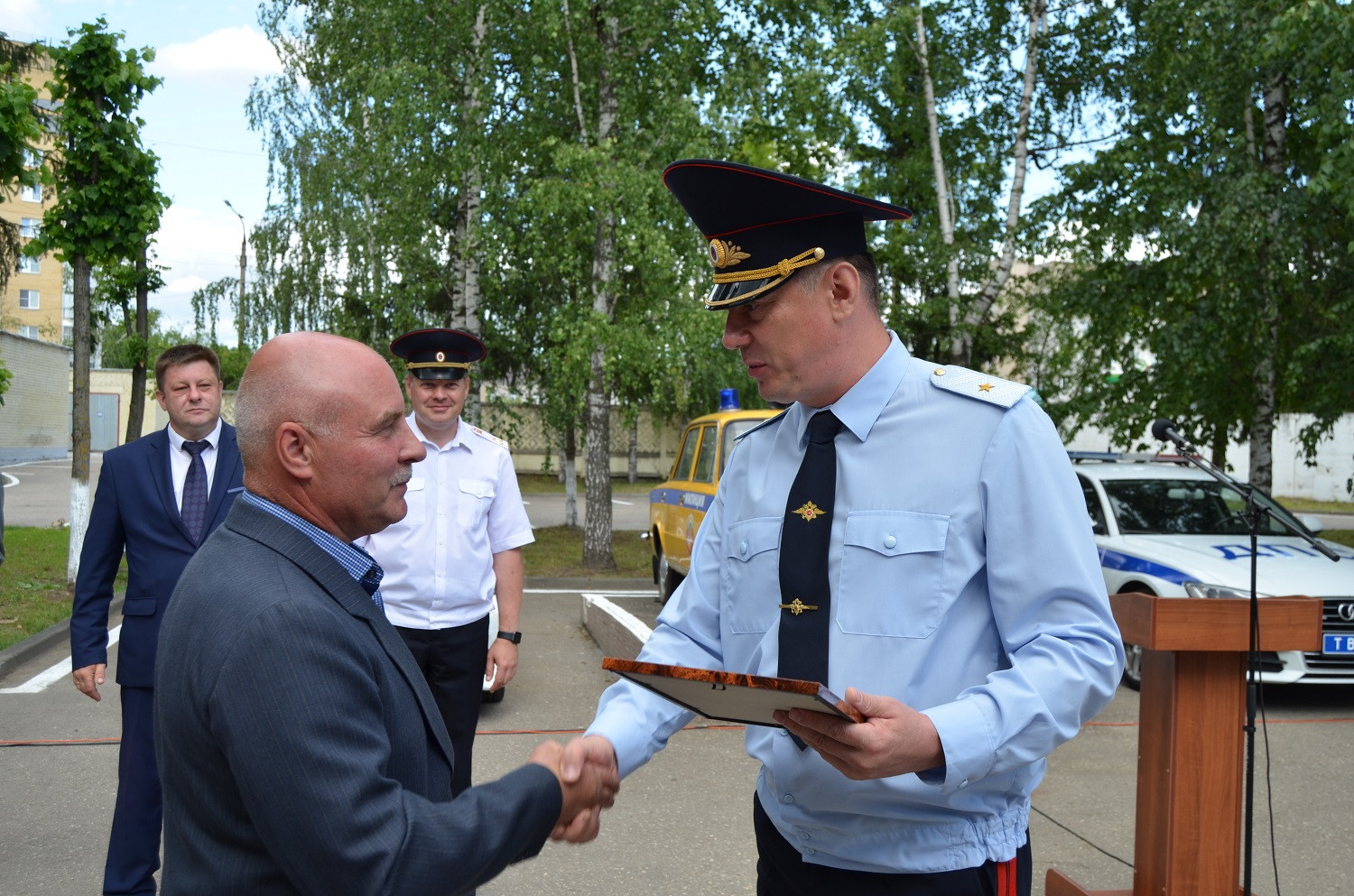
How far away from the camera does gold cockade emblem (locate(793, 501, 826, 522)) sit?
216cm

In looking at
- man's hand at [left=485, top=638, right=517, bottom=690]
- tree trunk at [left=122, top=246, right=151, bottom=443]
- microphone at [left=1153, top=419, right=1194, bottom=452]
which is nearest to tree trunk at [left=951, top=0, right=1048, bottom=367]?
tree trunk at [left=122, top=246, right=151, bottom=443]

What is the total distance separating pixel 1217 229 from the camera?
12.6 meters

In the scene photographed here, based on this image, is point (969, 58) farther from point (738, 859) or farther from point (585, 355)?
point (738, 859)

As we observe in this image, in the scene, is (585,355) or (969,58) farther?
(969,58)

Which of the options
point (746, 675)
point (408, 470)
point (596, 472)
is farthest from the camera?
point (596, 472)

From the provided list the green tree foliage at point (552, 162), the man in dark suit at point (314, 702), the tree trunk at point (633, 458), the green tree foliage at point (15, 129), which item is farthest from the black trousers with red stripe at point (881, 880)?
the tree trunk at point (633, 458)

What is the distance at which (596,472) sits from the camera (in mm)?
15094

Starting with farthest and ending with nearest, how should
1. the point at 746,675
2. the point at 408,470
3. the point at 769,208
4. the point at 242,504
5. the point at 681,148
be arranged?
the point at 681,148
the point at 769,208
the point at 408,470
the point at 242,504
the point at 746,675

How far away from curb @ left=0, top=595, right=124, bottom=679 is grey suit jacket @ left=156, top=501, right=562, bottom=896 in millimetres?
7367

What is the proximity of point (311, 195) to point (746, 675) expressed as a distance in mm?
22601

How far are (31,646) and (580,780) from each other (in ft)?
28.8

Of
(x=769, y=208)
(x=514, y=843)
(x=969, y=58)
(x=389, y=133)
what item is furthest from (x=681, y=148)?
(x=514, y=843)

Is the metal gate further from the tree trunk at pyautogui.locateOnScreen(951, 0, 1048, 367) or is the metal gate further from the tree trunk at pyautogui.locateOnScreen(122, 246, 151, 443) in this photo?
the tree trunk at pyautogui.locateOnScreen(951, 0, 1048, 367)

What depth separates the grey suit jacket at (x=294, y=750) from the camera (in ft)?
5.00
